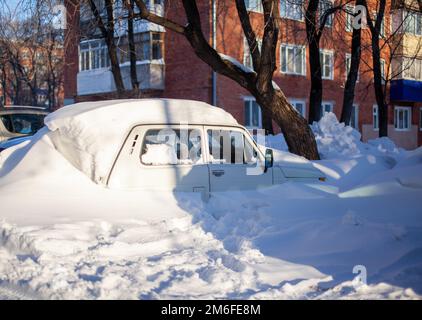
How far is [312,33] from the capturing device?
13938 mm

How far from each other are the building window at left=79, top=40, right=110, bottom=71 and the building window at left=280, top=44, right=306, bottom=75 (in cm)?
872

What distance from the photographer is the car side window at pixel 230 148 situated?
717 centimetres

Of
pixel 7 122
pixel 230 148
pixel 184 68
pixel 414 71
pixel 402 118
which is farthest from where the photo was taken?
pixel 402 118

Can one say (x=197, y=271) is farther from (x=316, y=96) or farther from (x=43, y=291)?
(x=316, y=96)

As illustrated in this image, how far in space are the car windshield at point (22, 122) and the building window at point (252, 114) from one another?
44.0ft

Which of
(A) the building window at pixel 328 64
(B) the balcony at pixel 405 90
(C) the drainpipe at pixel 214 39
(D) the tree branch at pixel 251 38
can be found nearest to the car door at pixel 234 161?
(D) the tree branch at pixel 251 38

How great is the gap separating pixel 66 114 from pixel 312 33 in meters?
8.58

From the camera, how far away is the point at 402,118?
35188 mm

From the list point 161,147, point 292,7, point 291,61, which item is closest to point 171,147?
point 161,147

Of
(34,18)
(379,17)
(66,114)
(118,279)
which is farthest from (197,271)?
(379,17)

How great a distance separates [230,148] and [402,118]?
3041cm

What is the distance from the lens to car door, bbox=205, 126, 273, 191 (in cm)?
708

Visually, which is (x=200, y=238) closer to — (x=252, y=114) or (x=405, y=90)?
(x=252, y=114)

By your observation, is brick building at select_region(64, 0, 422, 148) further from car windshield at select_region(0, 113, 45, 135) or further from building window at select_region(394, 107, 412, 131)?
car windshield at select_region(0, 113, 45, 135)
